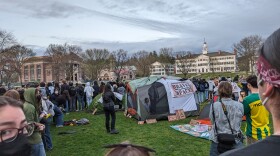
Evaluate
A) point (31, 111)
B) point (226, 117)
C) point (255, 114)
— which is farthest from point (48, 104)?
point (255, 114)

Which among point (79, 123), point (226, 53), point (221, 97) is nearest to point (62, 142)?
point (79, 123)

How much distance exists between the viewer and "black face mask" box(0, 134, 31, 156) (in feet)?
5.84

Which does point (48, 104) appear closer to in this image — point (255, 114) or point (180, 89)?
point (255, 114)

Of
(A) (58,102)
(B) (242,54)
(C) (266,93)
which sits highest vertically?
(B) (242,54)

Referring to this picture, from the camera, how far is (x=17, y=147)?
1.86m

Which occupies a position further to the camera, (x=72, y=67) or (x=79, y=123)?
(x=72, y=67)

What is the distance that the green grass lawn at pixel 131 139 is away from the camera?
27.1 feet

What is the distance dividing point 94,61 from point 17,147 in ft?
262

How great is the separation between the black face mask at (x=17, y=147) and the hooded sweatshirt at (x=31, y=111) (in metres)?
2.50

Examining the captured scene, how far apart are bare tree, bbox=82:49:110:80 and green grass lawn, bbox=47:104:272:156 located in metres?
67.0

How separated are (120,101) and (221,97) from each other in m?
13.4

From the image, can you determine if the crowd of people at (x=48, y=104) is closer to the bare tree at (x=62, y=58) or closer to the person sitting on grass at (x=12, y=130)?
the person sitting on grass at (x=12, y=130)

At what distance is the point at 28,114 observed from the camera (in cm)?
533

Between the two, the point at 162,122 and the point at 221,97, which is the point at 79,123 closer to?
the point at 162,122
